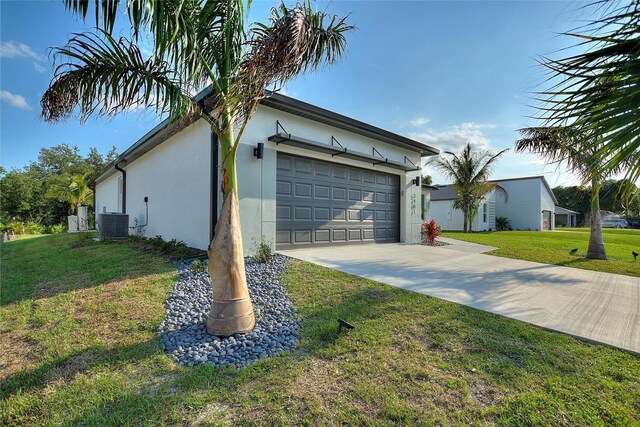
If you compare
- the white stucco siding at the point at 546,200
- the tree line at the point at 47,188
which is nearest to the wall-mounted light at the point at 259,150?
the tree line at the point at 47,188

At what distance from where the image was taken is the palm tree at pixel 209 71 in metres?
2.75

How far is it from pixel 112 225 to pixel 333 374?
1028 centimetres

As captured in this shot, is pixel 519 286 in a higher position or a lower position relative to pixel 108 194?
lower

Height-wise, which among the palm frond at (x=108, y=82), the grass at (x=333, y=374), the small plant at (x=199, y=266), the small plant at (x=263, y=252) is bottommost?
the grass at (x=333, y=374)

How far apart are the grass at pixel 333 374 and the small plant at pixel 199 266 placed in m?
1.57

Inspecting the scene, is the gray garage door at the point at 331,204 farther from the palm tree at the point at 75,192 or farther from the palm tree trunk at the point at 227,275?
the palm tree at the point at 75,192

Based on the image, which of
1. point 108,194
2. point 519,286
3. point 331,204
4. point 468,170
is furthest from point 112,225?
point 468,170

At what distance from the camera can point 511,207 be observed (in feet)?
87.5

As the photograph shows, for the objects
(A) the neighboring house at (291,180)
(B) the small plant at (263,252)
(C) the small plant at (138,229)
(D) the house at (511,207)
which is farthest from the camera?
(D) the house at (511,207)

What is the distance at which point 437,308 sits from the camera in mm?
3691

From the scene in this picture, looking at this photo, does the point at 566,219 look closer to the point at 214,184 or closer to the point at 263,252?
the point at 263,252

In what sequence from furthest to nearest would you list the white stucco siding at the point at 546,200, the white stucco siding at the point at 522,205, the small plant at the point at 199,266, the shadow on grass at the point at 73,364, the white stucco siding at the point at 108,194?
the white stucco siding at the point at 546,200 < the white stucco siding at the point at 522,205 < the white stucco siding at the point at 108,194 < the small plant at the point at 199,266 < the shadow on grass at the point at 73,364

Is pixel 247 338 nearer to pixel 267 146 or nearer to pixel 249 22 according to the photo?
pixel 249 22

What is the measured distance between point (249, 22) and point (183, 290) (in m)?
3.78
